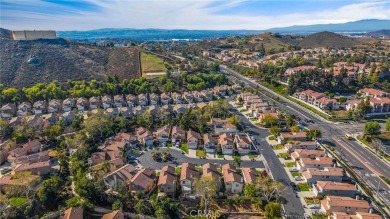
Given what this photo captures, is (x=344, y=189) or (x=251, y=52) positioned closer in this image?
(x=344, y=189)

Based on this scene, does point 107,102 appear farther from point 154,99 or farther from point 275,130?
point 275,130

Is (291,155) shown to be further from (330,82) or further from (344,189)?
(330,82)

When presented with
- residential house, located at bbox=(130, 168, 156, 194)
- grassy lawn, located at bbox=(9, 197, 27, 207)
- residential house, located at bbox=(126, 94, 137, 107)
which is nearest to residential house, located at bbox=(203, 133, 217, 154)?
residential house, located at bbox=(130, 168, 156, 194)

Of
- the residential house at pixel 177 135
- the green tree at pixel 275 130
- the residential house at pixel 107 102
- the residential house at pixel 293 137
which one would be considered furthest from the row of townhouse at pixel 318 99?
the residential house at pixel 107 102

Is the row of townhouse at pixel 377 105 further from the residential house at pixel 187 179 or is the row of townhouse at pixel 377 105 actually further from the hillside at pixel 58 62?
the hillside at pixel 58 62

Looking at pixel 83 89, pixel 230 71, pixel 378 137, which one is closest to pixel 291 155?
pixel 378 137

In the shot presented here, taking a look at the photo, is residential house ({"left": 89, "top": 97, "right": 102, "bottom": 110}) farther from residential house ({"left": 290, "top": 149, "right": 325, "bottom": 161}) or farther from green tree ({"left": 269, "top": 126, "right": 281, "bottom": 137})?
residential house ({"left": 290, "top": 149, "right": 325, "bottom": 161})
